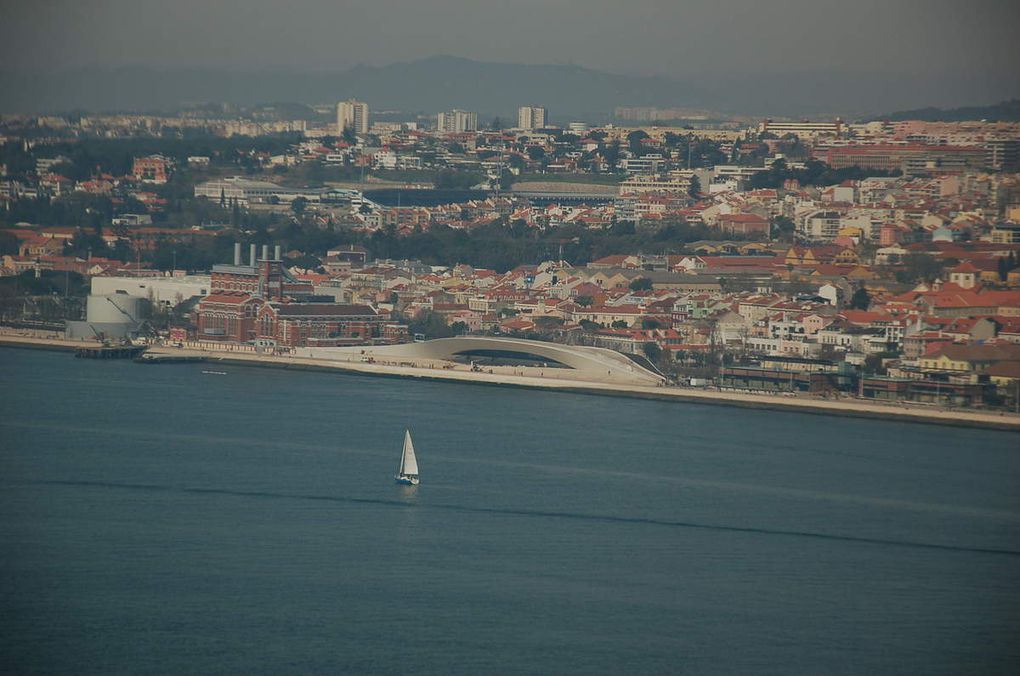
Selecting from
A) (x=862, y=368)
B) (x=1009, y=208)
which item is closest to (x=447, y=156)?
(x=1009, y=208)

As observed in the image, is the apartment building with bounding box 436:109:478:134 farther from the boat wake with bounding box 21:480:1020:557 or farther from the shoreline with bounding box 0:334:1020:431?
the boat wake with bounding box 21:480:1020:557

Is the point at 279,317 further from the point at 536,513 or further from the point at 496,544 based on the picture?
the point at 496,544

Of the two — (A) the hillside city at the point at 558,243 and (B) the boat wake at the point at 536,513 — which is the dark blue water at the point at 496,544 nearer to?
(B) the boat wake at the point at 536,513

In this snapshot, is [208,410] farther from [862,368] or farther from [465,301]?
[465,301]

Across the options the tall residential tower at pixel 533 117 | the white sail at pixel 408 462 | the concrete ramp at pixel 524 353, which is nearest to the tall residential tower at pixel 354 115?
the tall residential tower at pixel 533 117

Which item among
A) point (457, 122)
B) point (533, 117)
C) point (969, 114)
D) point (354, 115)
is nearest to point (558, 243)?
point (969, 114)
